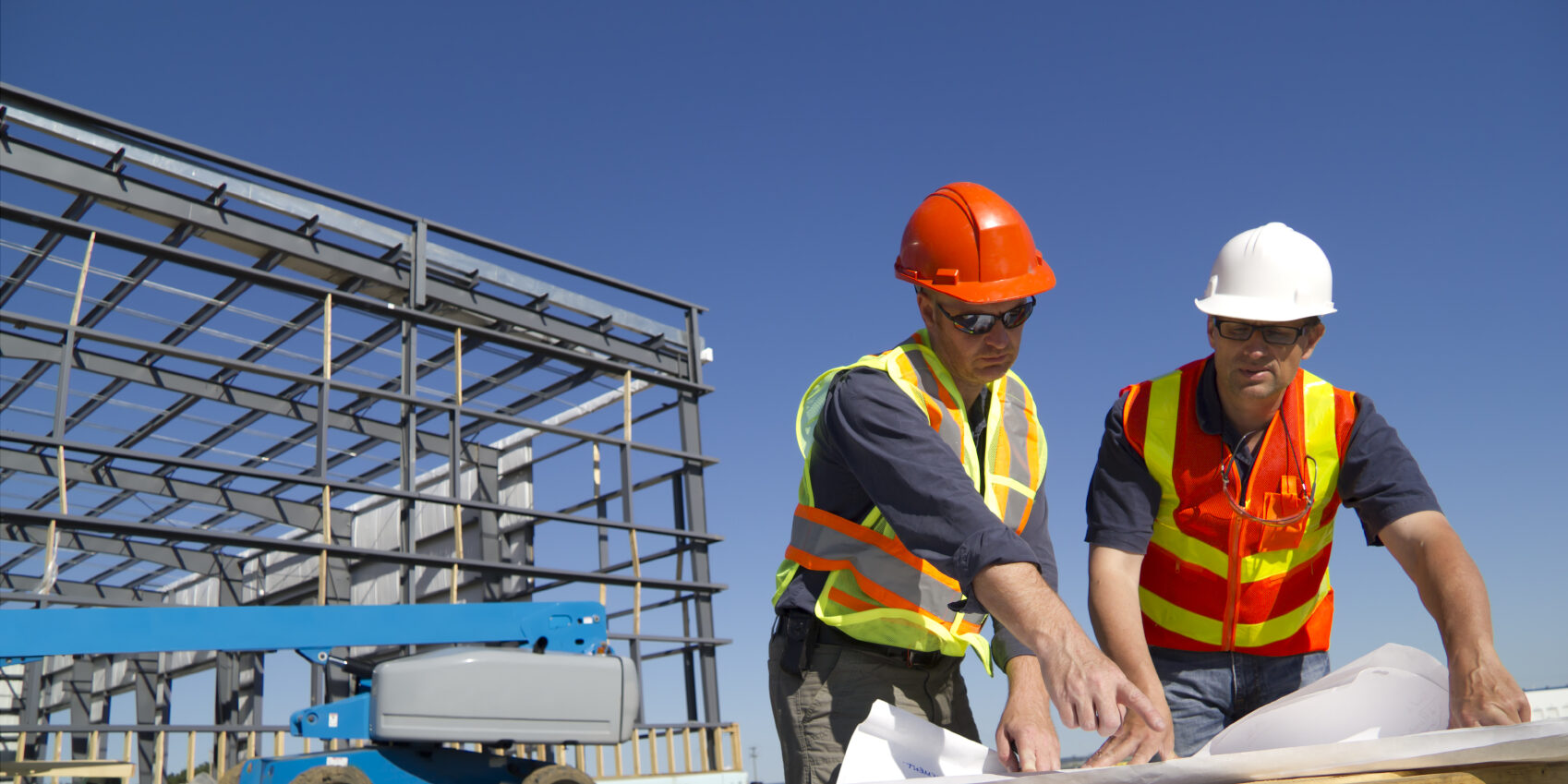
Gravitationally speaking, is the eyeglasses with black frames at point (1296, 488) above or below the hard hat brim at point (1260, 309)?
below

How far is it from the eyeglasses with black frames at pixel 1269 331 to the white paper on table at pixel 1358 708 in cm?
95

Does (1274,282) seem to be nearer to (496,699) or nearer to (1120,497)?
(1120,497)

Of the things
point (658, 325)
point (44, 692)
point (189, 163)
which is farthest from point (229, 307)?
point (44, 692)

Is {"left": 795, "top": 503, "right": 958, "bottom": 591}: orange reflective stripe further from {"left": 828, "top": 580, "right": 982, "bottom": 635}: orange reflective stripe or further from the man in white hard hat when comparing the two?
the man in white hard hat

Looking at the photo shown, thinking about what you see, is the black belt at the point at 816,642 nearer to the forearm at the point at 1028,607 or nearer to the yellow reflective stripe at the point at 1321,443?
the forearm at the point at 1028,607

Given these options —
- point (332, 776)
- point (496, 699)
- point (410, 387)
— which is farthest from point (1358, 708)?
point (410, 387)

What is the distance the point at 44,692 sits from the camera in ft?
71.1

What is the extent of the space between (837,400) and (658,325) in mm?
10506

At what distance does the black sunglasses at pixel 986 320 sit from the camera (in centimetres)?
246

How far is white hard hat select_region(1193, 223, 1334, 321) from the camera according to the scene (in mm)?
2725

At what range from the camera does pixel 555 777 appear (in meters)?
5.01

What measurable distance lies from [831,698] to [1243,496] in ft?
3.88

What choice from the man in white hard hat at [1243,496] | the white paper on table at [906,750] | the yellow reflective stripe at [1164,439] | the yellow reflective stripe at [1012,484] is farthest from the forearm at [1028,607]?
the yellow reflective stripe at [1164,439]

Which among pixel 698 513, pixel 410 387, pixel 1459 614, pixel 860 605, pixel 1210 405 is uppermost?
pixel 410 387
